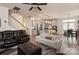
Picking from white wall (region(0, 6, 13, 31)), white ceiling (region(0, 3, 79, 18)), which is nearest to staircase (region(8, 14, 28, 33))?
white wall (region(0, 6, 13, 31))

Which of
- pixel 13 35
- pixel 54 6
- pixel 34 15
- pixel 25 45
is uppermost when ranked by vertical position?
pixel 54 6

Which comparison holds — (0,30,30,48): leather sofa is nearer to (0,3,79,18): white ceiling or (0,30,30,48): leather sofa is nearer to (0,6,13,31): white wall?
(0,6,13,31): white wall

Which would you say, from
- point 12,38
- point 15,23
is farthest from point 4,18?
point 12,38

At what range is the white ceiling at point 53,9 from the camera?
2.77 m

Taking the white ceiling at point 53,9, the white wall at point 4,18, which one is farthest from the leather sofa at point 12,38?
the white ceiling at point 53,9

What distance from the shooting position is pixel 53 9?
282 cm

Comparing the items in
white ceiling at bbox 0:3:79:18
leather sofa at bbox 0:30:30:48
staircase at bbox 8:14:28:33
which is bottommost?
leather sofa at bbox 0:30:30:48

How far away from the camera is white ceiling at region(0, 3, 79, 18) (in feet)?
9.07

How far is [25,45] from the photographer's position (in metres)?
2.82

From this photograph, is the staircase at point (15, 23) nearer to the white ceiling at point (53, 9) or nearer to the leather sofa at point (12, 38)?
the leather sofa at point (12, 38)
